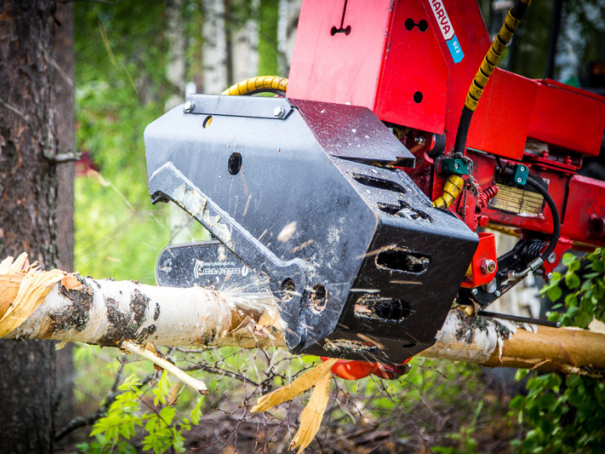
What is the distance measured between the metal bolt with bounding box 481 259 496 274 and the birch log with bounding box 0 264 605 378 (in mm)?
322

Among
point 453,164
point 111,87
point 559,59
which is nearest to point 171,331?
point 453,164

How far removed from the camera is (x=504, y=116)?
238 centimetres

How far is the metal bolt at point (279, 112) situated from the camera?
1.78 m

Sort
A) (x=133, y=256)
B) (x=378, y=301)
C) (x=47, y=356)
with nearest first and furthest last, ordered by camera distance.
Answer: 1. (x=378, y=301)
2. (x=47, y=356)
3. (x=133, y=256)

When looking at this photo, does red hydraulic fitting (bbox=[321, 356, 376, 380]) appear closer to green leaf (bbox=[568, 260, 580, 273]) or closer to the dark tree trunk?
green leaf (bbox=[568, 260, 580, 273])

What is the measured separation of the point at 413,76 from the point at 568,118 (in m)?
1.08

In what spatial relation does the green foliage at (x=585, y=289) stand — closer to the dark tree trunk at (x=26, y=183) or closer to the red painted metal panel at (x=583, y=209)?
the red painted metal panel at (x=583, y=209)

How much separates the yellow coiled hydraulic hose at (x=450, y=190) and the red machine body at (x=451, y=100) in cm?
6

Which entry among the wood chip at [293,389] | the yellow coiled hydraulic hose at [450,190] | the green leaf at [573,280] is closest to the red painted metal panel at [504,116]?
the yellow coiled hydraulic hose at [450,190]

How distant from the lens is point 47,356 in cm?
290

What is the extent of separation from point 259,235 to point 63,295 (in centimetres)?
60

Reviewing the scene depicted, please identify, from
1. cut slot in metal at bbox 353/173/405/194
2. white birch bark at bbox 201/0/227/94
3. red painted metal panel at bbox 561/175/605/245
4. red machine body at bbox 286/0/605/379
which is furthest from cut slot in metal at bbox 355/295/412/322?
white birch bark at bbox 201/0/227/94

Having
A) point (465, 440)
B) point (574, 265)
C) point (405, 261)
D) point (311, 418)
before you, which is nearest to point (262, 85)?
point (405, 261)

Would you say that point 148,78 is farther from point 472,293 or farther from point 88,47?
point 472,293
